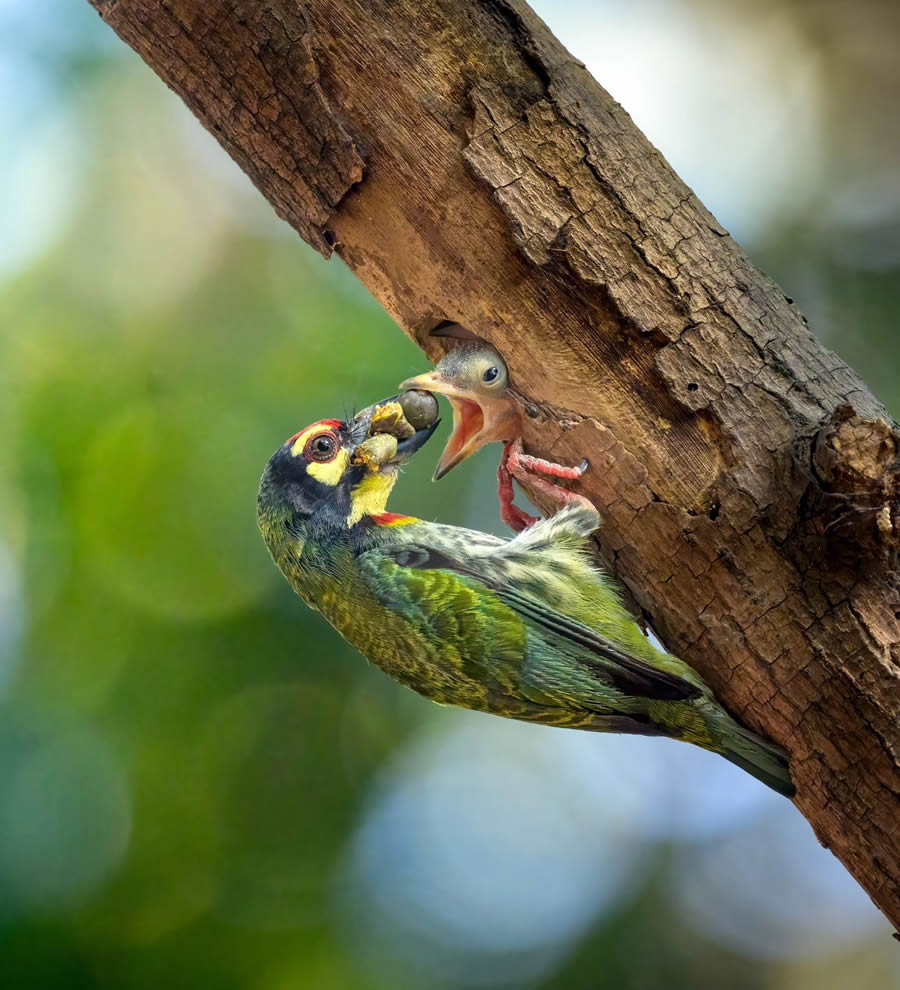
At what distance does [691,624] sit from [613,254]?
1.10 meters

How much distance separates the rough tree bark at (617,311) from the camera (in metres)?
2.67

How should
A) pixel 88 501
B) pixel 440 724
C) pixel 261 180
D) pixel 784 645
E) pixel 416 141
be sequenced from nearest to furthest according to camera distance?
1. pixel 784 645
2. pixel 416 141
3. pixel 261 180
4. pixel 88 501
5. pixel 440 724

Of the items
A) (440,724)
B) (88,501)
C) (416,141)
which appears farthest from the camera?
(440,724)

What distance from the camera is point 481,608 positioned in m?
3.11

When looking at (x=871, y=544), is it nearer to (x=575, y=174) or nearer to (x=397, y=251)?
(x=575, y=174)

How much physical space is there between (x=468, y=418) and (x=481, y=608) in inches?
26.0

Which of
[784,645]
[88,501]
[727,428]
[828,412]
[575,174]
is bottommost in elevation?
[88,501]

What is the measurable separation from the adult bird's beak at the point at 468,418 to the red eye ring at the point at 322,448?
1.24ft

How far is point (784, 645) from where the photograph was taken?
8.83ft

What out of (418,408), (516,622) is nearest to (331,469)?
(418,408)

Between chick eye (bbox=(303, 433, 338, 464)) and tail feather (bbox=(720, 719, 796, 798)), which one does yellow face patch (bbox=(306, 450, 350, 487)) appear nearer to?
chick eye (bbox=(303, 433, 338, 464))

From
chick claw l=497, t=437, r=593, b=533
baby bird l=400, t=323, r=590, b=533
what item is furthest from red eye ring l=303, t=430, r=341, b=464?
chick claw l=497, t=437, r=593, b=533

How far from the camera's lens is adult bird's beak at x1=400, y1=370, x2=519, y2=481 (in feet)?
10.1

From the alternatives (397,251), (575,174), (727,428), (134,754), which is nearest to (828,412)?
(727,428)
